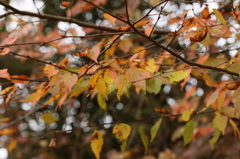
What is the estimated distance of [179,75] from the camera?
3.16ft

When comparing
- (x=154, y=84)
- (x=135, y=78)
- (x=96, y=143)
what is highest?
(x=135, y=78)

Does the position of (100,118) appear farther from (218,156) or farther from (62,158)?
(218,156)

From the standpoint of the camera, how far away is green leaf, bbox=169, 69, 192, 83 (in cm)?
93

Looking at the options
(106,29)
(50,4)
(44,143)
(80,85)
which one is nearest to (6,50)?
(80,85)

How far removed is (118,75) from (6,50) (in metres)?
0.35

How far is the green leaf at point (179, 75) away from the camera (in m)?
0.93

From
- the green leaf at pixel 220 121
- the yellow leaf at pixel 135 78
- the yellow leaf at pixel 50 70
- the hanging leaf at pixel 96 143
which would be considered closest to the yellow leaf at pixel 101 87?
the yellow leaf at pixel 135 78

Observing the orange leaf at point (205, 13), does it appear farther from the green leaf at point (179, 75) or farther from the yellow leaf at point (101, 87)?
the yellow leaf at point (101, 87)

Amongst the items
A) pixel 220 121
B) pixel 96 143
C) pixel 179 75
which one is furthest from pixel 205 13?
pixel 96 143

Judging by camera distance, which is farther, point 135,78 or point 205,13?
point 205,13

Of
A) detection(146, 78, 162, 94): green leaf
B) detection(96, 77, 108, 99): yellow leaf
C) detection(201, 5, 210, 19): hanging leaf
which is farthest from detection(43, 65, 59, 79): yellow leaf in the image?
detection(201, 5, 210, 19): hanging leaf

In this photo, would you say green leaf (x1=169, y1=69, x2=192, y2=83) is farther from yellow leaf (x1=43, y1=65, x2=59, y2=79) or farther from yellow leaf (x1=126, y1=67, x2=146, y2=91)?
yellow leaf (x1=43, y1=65, x2=59, y2=79)

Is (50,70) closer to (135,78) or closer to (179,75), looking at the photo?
(135,78)

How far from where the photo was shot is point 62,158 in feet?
10.8
